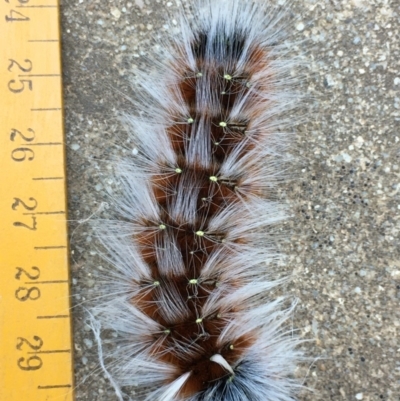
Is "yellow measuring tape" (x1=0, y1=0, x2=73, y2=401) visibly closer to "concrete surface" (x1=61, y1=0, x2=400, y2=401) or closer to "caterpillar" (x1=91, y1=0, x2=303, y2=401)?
"concrete surface" (x1=61, y1=0, x2=400, y2=401)

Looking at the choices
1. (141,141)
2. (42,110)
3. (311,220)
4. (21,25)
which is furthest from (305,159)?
(21,25)

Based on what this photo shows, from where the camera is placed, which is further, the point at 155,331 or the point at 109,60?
the point at 109,60

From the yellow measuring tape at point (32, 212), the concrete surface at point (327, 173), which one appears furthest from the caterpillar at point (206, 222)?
the yellow measuring tape at point (32, 212)

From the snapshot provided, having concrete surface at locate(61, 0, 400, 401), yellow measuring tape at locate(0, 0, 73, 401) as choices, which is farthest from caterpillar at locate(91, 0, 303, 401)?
yellow measuring tape at locate(0, 0, 73, 401)

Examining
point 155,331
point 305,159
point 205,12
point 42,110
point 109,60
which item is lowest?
point 155,331

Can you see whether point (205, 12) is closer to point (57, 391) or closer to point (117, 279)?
point (117, 279)

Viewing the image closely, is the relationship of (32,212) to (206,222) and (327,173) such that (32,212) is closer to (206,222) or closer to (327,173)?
(206,222)
